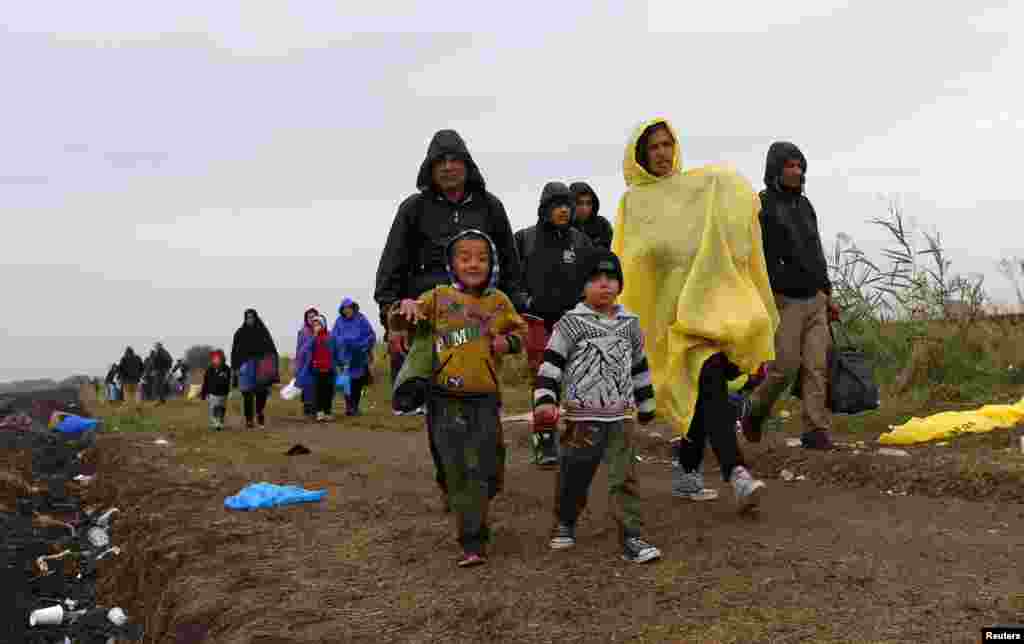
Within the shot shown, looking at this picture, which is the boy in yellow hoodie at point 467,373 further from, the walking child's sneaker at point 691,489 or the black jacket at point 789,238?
the black jacket at point 789,238

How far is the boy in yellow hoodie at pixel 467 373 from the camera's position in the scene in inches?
176

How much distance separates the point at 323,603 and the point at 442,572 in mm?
550

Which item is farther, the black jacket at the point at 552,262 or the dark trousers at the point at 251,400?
the dark trousers at the point at 251,400

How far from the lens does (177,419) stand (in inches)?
734

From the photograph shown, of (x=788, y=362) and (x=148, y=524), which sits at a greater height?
(x=788, y=362)

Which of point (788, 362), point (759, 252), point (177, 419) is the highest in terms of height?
point (759, 252)

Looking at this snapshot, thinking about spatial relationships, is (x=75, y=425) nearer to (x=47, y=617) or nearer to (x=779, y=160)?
(x=47, y=617)

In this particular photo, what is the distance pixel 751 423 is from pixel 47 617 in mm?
4977

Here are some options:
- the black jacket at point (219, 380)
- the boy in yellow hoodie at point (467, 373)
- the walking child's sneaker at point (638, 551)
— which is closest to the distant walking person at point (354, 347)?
the black jacket at point (219, 380)

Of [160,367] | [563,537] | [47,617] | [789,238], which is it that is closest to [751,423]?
[789,238]

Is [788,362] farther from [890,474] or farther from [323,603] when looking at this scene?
[323,603]

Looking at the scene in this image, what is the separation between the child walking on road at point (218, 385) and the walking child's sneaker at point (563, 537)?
1069 cm

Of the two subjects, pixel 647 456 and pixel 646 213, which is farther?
pixel 647 456

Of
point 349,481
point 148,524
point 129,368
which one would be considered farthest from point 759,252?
point 129,368
